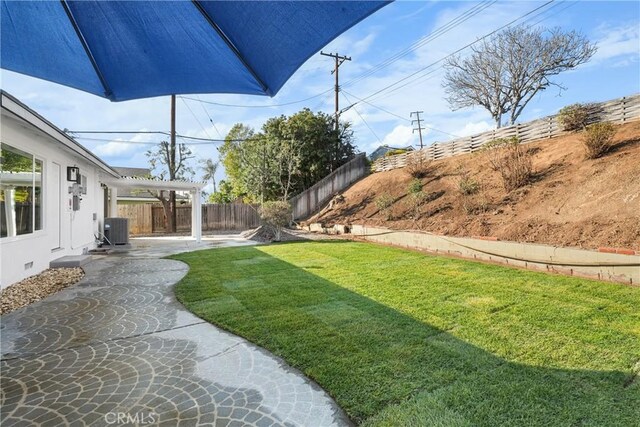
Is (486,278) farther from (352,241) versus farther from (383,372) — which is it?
(352,241)

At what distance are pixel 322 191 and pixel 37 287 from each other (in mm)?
13014

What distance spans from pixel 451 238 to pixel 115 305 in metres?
6.67

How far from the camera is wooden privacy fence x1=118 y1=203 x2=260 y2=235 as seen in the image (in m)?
17.3

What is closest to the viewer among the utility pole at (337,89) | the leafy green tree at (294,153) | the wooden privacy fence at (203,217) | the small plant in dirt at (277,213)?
the small plant in dirt at (277,213)

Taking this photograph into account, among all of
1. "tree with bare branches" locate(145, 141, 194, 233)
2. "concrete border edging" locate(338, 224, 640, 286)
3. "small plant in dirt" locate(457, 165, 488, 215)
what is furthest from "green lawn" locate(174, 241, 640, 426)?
"tree with bare branches" locate(145, 141, 194, 233)

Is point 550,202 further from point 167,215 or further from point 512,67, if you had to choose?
point 167,215

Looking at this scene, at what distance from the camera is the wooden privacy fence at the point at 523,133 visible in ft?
28.6

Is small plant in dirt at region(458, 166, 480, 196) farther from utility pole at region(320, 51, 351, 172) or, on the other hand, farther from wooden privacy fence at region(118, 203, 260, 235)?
wooden privacy fence at region(118, 203, 260, 235)

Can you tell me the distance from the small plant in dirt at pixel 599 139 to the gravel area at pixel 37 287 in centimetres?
1130

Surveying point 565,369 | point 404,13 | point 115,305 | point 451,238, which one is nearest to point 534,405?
point 565,369

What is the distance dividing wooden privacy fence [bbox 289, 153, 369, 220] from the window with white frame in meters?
11.3

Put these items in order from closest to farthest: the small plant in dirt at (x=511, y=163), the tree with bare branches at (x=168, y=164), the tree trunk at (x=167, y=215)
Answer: the small plant in dirt at (x=511, y=163) → the tree trunk at (x=167, y=215) → the tree with bare branches at (x=168, y=164)

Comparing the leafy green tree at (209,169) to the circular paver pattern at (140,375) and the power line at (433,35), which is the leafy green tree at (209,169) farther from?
the circular paver pattern at (140,375)

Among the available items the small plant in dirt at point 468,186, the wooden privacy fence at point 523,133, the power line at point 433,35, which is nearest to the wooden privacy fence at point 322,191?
the wooden privacy fence at point 523,133
